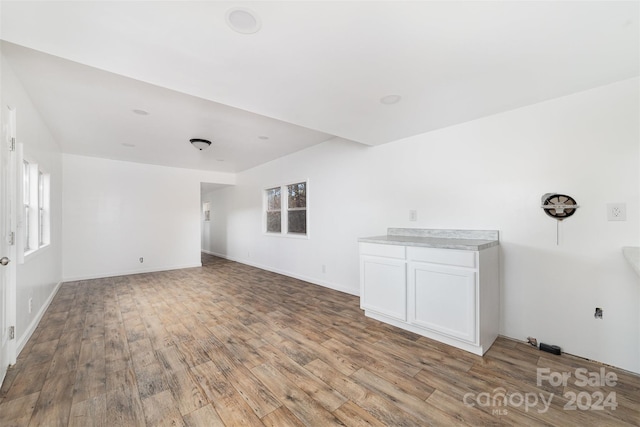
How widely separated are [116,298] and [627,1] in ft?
19.1

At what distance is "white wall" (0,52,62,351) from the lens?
2.24 meters

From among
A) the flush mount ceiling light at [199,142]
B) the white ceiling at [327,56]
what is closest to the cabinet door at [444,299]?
the white ceiling at [327,56]

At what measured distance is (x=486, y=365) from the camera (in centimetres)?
204

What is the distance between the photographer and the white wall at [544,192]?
6.57 feet

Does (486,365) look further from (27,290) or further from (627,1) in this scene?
(27,290)

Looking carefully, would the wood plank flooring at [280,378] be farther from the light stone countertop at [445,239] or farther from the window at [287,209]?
the window at [287,209]

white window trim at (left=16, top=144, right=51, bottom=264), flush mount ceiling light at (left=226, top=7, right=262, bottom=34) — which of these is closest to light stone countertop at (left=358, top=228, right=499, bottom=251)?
flush mount ceiling light at (left=226, top=7, right=262, bottom=34)

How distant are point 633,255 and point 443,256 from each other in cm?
120

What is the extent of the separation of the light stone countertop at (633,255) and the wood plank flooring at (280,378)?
36.1 inches

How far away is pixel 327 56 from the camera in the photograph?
1651mm

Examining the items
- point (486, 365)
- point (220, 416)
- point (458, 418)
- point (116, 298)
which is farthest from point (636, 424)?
point (116, 298)

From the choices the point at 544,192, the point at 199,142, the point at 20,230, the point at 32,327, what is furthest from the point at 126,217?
the point at 544,192

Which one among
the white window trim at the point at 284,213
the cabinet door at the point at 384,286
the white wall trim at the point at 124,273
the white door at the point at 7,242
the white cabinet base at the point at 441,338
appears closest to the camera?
the white door at the point at 7,242

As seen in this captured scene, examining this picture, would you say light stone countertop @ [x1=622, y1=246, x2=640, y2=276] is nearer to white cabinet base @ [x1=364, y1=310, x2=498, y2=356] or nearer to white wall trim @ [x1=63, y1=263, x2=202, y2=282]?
white cabinet base @ [x1=364, y1=310, x2=498, y2=356]
